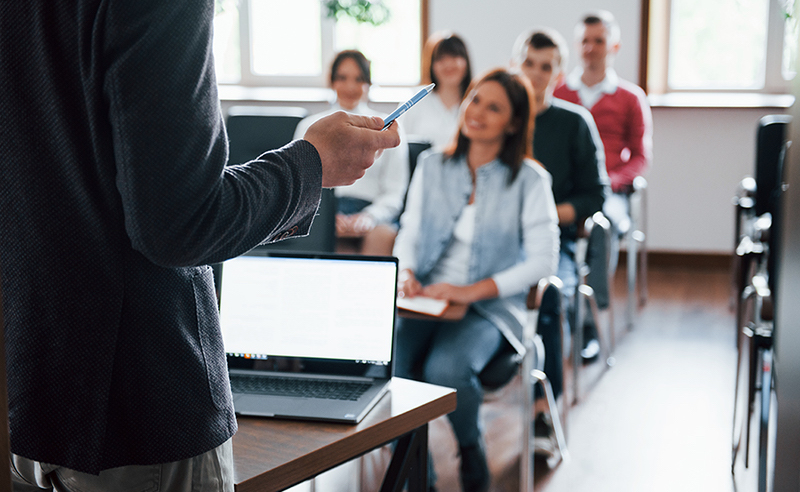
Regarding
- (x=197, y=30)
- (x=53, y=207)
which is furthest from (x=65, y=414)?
(x=197, y=30)

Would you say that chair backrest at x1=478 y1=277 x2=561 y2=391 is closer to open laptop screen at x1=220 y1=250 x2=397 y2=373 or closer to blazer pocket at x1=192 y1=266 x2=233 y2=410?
open laptop screen at x1=220 y1=250 x2=397 y2=373

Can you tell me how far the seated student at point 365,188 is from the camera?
11.1 feet

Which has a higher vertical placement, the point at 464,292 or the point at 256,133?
the point at 256,133

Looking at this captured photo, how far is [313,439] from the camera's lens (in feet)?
3.56

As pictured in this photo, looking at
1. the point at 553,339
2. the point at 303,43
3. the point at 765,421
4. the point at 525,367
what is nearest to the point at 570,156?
the point at 553,339

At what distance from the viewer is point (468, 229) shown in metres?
2.52

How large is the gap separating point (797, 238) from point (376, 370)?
27.1 inches

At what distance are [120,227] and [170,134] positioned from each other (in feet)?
0.37

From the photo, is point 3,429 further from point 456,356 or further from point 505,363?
point 505,363

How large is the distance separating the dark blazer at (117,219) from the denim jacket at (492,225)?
5.47 ft

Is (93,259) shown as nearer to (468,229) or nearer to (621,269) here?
(468,229)

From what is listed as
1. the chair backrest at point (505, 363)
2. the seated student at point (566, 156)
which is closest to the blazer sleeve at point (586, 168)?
the seated student at point (566, 156)

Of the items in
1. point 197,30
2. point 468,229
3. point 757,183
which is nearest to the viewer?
point 197,30

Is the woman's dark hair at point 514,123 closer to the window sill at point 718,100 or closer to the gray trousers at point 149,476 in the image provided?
the gray trousers at point 149,476
